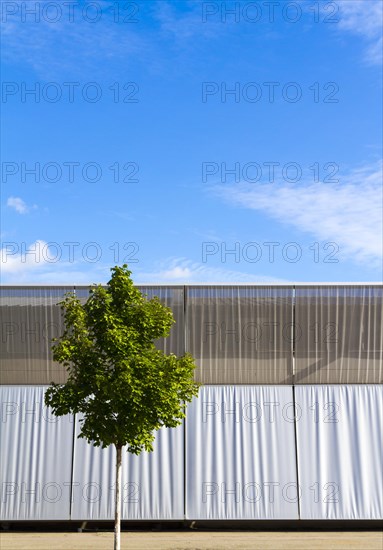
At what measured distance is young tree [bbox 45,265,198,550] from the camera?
1564cm

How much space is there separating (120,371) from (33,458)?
7.92 m

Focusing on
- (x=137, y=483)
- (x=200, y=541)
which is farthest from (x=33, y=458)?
(x=200, y=541)

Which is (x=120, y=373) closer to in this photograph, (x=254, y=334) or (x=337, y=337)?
(x=254, y=334)

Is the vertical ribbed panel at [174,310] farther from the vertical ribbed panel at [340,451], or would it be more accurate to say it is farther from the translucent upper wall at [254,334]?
the vertical ribbed panel at [340,451]

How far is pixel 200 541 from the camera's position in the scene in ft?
62.9

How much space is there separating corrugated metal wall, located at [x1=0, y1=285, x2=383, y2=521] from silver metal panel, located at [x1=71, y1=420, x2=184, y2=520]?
0.10 feet

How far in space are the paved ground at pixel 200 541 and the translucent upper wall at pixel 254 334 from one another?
4.55 metres

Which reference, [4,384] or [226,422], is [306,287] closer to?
[226,422]

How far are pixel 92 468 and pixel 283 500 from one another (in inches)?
231

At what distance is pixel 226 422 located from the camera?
2181cm

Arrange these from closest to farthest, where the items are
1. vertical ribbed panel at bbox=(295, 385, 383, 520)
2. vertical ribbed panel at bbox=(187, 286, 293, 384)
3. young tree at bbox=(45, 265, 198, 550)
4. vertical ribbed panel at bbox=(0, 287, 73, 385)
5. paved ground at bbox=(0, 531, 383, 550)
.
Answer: young tree at bbox=(45, 265, 198, 550) < paved ground at bbox=(0, 531, 383, 550) < vertical ribbed panel at bbox=(295, 385, 383, 520) < vertical ribbed panel at bbox=(187, 286, 293, 384) < vertical ribbed panel at bbox=(0, 287, 73, 385)

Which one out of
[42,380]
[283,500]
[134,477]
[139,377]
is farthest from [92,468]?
[139,377]

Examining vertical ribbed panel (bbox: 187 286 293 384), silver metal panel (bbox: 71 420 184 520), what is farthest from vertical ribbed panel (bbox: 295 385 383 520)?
silver metal panel (bbox: 71 420 184 520)

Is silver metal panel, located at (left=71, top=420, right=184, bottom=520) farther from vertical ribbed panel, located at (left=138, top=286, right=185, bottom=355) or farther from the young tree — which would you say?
the young tree
